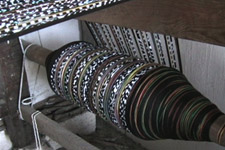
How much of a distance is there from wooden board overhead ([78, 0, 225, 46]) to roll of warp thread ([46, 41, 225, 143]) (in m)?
0.09

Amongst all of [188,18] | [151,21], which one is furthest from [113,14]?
[188,18]

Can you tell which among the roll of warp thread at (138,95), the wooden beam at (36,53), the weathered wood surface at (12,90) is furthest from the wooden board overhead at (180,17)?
the weathered wood surface at (12,90)

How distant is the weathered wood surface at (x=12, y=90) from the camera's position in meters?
0.96

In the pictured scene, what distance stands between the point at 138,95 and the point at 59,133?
0.36 metres

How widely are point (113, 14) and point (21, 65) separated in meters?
0.42

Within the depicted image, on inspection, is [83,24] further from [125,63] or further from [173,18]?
[173,18]

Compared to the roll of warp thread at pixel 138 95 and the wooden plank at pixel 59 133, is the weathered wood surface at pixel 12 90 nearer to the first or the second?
the wooden plank at pixel 59 133

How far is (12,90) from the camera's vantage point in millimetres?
1004

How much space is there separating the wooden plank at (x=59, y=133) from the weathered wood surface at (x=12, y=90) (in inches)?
2.4

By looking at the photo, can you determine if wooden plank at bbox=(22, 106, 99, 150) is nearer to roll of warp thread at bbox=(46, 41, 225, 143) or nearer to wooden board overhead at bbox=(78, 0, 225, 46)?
roll of warp thread at bbox=(46, 41, 225, 143)

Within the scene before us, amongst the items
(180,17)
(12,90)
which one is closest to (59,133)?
(12,90)

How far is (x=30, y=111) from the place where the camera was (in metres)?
0.98

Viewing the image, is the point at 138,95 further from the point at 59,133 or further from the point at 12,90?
the point at 12,90

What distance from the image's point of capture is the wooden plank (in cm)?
82
